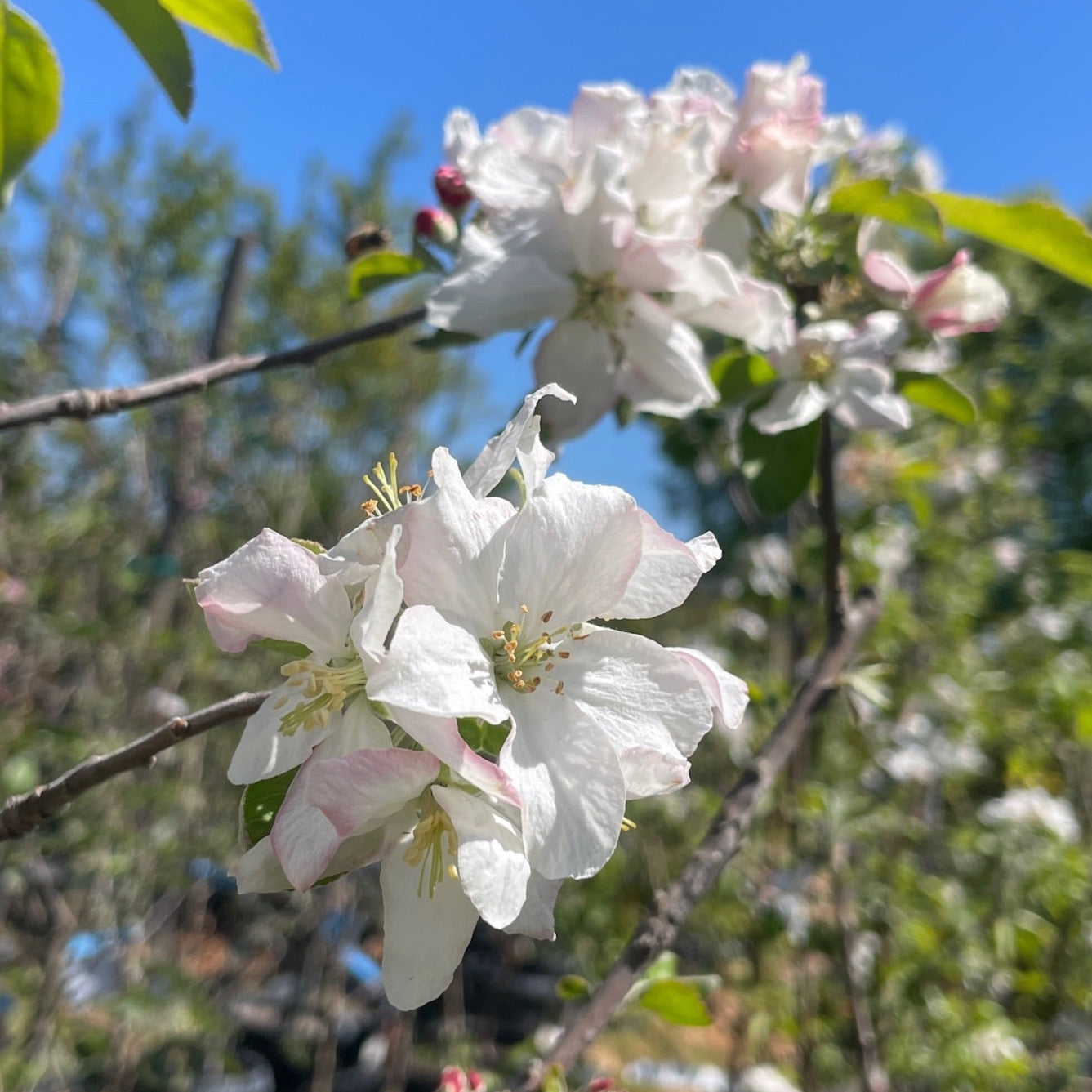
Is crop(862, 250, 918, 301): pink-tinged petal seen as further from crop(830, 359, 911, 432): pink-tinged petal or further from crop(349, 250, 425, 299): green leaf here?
crop(349, 250, 425, 299): green leaf

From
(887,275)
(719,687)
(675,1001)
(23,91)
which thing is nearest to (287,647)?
(719,687)

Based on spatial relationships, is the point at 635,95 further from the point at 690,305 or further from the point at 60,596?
the point at 60,596

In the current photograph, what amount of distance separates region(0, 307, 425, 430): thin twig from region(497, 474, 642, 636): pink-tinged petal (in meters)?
0.51

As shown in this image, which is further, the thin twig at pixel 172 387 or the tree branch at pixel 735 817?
the thin twig at pixel 172 387

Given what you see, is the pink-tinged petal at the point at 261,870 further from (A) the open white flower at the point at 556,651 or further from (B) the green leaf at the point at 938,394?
(B) the green leaf at the point at 938,394

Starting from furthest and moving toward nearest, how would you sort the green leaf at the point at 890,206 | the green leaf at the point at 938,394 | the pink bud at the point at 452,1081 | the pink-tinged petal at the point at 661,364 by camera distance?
the green leaf at the point at 938,394, the pink-tinged petal at the point at 661,364, the green leaf at the point at 890,206, the pink bud at the point at 452,1081

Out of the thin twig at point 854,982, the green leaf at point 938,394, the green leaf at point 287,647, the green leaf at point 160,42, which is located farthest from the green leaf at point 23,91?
the thin twig at point 854,982

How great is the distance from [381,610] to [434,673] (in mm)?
48

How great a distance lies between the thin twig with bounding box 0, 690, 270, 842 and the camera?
0.52 metres

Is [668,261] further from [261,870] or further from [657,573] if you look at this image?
[261,870]

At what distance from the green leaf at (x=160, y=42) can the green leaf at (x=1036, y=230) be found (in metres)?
0.71

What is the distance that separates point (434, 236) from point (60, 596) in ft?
12.5

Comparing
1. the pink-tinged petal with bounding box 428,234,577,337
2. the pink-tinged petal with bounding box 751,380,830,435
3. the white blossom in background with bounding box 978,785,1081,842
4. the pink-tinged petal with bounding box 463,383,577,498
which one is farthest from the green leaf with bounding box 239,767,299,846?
the white blossom in background with bounding box 978,785,1081,842

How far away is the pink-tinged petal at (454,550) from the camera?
20.7 inches
